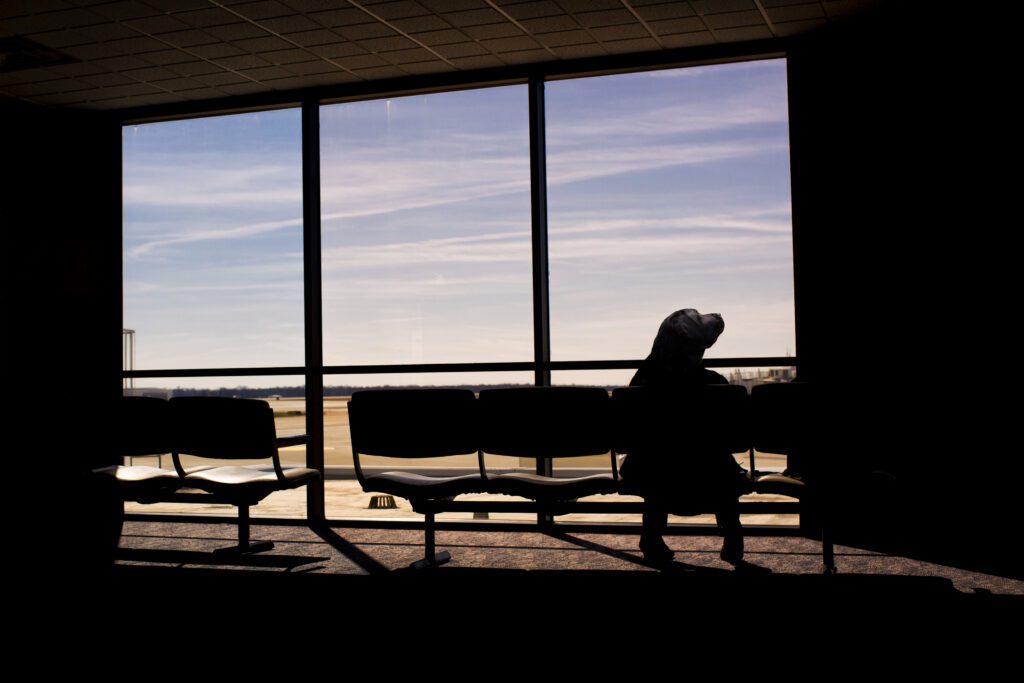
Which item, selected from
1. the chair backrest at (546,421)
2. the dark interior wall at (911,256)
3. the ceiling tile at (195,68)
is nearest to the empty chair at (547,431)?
the chair backrest at (546,421)

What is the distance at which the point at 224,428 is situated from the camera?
4332mm

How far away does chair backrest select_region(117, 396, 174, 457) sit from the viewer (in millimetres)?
4734

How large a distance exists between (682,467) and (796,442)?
59cm

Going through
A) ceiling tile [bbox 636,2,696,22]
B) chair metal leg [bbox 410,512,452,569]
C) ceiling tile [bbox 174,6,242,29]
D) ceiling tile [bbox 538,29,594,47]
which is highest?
ceiling tile [bbox 174,6,242,29]

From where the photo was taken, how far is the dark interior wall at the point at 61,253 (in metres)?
6.34

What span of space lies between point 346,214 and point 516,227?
1.17 metres

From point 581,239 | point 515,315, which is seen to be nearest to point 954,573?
point 515,315

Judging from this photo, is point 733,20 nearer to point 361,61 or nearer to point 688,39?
point 688,39

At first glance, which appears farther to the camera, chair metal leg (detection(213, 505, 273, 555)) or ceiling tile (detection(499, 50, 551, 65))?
ceiling tile (detection(499, 50, 551, 65))

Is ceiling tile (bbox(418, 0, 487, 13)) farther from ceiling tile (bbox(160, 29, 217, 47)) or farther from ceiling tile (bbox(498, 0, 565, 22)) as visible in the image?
ceiling tile (bbox(160, 29, 217, 47))

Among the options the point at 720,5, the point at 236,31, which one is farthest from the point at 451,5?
the point at 720,5

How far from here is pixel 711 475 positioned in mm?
3742

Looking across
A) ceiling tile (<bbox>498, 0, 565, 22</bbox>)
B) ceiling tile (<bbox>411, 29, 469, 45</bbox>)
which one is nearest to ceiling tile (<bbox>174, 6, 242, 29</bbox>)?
ceiling tile (<bbox>411, 29, 469, 45</bbox>)

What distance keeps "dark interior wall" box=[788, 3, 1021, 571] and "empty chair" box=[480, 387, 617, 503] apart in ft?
5.35
